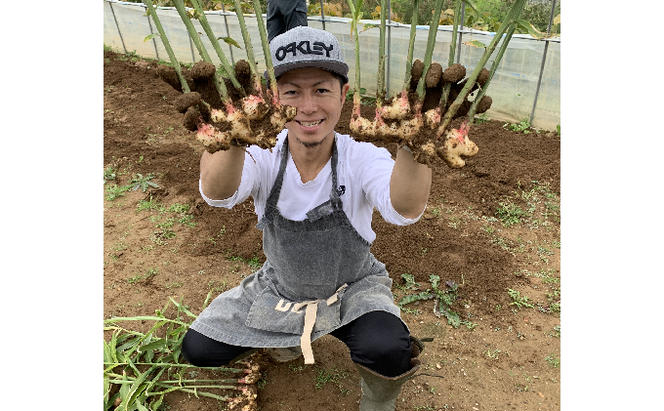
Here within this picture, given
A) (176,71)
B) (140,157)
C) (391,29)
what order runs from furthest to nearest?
1. (391,29)
2. (140,157)
3. (176,71)

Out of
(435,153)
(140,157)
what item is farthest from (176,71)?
(140,157)

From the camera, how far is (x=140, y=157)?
3.86 meters

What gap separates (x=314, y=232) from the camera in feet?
5.34

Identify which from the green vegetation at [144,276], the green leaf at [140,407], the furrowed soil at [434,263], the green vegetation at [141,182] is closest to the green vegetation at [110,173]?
the furrowed soil at [434,263]

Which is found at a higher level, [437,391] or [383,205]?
[383,205]

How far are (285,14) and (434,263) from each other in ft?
8.98

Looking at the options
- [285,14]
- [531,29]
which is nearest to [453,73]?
[531,29]

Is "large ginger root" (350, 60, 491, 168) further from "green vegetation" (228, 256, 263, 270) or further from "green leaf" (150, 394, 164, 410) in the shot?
"green vegetation" (228, 256, 263, 270)

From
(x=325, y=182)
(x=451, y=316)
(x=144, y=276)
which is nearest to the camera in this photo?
(x=325, y=182)

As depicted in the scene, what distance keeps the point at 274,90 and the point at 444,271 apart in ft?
5.41

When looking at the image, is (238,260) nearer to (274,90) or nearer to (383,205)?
(383,205)

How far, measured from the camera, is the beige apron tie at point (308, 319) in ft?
5.30

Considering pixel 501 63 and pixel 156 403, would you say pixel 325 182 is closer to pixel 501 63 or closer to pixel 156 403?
pixel 156 403

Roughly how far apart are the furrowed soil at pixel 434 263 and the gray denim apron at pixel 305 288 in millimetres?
343
